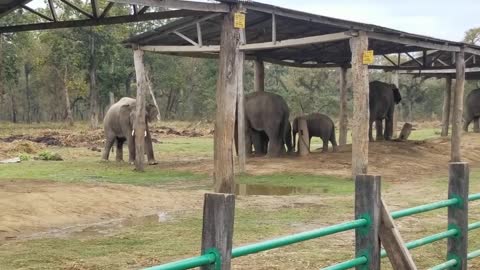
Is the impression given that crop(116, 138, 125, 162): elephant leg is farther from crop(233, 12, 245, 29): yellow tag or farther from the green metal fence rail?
the green metal fence rail

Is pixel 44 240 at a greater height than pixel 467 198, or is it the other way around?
pixel 467 198

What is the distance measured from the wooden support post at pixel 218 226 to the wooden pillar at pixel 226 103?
28.5 feet

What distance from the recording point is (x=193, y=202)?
1166 centimetres

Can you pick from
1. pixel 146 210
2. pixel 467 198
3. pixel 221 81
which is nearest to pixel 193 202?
pixel 146 210

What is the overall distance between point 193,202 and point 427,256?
530 centimetres

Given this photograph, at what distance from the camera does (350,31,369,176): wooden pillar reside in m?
14.6

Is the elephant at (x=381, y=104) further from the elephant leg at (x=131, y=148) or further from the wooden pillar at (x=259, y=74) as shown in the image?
the elephant leg at (x=131, y=148)

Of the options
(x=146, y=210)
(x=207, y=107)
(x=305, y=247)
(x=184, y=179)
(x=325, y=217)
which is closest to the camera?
(x=305, y=247)

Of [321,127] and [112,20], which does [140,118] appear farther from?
[321,127]

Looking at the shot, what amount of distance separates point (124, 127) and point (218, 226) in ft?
60.9

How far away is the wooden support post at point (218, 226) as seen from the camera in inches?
114

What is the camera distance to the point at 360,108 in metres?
14.7

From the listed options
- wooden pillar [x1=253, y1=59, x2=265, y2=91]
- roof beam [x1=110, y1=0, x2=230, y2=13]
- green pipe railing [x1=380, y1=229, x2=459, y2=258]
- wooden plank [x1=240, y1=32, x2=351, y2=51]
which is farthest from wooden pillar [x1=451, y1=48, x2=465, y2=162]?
green pipe railing [x1=380, y1=229, x2=459, y2=258]

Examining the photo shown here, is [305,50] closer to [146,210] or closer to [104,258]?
[146,210]
